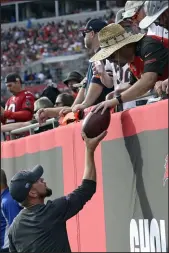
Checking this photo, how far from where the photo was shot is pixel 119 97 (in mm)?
4785

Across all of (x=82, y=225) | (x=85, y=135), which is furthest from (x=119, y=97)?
(x=82, y=225)

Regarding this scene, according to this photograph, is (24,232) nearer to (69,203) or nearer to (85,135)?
(69,203)

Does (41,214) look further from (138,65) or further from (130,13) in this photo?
(130,13)

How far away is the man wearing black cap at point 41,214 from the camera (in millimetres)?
4500

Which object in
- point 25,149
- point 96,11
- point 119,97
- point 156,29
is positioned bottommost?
point 25,149

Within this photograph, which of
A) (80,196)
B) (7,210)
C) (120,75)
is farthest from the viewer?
(7,210)

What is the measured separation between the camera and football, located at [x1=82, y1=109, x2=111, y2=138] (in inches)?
189

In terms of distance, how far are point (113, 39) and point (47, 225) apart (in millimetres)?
1446

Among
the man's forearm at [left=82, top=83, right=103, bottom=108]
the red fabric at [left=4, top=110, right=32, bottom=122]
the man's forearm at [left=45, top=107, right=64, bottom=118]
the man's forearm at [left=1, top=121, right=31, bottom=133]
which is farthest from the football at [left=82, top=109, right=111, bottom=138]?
the red fabric at [left=4, top=110, right=32, bottom=122]

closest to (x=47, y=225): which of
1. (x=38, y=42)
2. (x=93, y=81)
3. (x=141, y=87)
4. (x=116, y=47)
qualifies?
(x=141, y=87)

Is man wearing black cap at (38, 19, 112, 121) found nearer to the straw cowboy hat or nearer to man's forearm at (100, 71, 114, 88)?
man's forearm at (100, 71, 114, 88)

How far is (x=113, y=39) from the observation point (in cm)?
496

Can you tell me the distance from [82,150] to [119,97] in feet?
4.60

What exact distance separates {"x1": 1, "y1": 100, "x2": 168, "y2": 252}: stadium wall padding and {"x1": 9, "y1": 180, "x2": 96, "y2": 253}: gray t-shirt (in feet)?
1.49
